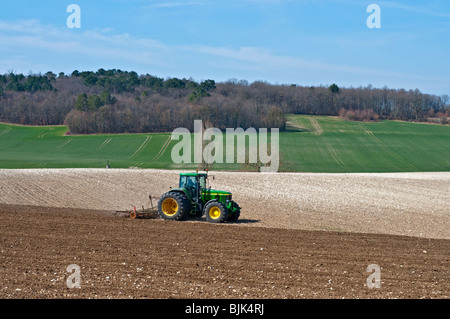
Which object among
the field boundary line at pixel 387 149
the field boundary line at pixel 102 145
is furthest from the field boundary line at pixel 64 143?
the field boundary line at pixel 387 149

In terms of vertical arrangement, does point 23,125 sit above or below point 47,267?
above

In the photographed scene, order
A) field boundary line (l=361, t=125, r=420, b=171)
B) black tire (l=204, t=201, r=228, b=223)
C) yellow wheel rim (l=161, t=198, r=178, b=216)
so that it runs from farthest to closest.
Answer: field boundary line (l=361, t=125, r=420, b=171) → yellow wheel rim (l=161, t=198, r=178, b=216) → black tire (l=204, t=201, r=228, b=223)

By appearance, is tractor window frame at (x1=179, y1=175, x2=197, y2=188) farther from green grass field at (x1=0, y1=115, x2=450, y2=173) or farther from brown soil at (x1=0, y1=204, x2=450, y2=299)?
green grass field at (x1=0, y1=115, x2=450, y2=173)

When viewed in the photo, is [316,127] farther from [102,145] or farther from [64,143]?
[64,143]

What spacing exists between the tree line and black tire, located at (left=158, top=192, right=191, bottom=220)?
6307 cm

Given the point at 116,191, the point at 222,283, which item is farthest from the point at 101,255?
the point at 116,191

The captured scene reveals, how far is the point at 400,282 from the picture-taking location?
487 inches

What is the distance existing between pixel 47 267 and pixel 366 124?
88623 millimetres

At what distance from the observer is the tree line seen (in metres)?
87.2

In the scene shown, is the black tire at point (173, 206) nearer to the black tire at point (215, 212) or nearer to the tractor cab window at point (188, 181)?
the tractor cab window at point (188, 181)

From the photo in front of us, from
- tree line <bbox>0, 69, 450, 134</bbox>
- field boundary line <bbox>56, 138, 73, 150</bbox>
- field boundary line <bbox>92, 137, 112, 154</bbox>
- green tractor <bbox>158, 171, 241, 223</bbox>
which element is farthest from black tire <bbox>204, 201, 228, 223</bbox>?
tree line <bbox>0, 69, 450, 134</bbox>

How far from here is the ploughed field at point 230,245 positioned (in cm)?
1166

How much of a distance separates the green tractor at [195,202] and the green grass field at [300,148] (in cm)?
3189
